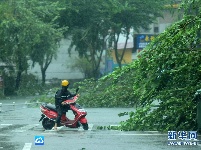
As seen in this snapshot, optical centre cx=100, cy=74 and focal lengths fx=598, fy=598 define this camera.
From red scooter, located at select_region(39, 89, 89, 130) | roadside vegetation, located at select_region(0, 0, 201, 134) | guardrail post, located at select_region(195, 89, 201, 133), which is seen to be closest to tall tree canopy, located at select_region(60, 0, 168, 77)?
red scooter, located at select_region(39, 89, 89, 130)

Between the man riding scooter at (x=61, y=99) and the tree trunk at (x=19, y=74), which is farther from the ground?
the man riding scooter at (x=61, y=99)

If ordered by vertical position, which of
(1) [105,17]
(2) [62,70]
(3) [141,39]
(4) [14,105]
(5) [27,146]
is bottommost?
(2) [62,70]

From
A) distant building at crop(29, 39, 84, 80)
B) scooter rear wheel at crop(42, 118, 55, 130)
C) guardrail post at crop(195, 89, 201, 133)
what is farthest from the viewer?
distant building at crop(29, 39, 84, 80)

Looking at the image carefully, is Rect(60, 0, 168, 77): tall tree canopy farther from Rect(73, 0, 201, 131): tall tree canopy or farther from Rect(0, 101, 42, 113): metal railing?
Rect(73, 0, 201, 131): tall tree canopy

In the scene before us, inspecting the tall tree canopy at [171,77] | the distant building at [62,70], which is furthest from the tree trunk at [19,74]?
the tall tree canopy at [171,77]

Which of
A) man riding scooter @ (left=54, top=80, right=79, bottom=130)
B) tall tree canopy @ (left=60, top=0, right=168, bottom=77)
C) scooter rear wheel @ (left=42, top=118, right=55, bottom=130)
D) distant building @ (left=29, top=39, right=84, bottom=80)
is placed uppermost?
tall tree canopy @ (left=60, top=0, right=168, bottom=77)

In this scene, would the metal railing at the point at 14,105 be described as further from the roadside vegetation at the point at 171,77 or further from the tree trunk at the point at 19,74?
the roadside vegetation at the point at 171,77

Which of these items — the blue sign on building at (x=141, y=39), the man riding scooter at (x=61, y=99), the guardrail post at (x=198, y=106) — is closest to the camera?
the guardrail post at (x=198, y=106)

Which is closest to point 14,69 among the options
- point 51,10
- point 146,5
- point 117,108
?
point 51,10

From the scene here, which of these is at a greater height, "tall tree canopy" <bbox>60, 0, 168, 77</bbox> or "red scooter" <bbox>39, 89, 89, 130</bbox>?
"tall tree canopy" <bbox>60, 0, 168, 77</bbox>

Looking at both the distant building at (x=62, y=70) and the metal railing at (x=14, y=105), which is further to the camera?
the distant building at (x=62, y=70)

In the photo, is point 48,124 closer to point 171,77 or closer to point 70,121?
point 70,121

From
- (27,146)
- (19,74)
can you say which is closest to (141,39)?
(19,74)

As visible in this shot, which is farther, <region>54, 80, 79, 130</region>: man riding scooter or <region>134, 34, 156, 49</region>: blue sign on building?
<region>134, 34, 156, 49</region>: blue sign on building
